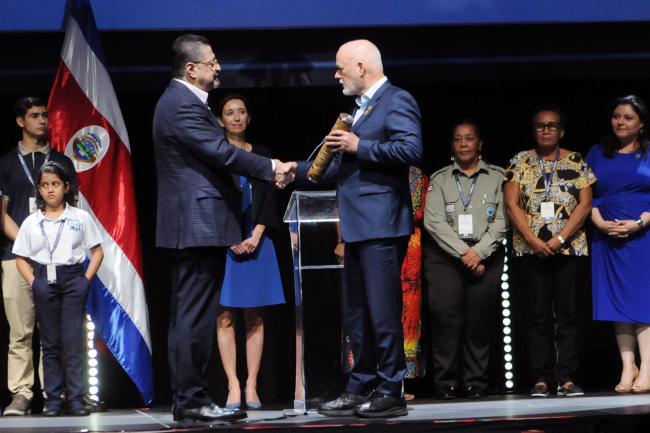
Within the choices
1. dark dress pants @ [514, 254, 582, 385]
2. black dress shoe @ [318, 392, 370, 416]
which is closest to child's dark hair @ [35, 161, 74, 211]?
black dress shoe @ [318, 392, 370, 416]

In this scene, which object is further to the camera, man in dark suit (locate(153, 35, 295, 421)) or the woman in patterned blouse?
the woman in patterned blouse

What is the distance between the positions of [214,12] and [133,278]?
1.66 meters

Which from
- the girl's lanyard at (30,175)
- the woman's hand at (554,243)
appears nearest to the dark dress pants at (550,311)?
the woman's hand at (554,243)

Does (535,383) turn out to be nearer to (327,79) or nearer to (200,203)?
(327,79)

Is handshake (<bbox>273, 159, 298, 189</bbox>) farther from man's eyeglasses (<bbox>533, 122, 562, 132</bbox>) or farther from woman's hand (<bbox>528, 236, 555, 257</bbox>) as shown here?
man's eyeglasses (<bbox>533, 122, 562, 132</bbox>)

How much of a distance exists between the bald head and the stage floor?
154 cm

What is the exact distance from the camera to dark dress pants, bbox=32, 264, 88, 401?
607cm

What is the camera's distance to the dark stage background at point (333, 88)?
6.86 m

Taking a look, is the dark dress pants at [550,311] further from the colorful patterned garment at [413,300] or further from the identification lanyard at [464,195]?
the colorful patterned garment at [413,300]

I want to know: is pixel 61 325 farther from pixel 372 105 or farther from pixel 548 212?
pixel 548 212

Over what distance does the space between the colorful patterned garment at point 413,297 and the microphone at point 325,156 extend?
5.64 ft

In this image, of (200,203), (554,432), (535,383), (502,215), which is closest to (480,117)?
(502,215)

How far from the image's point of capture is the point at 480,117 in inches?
303

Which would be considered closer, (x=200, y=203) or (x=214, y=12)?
(x=200, y=203)
